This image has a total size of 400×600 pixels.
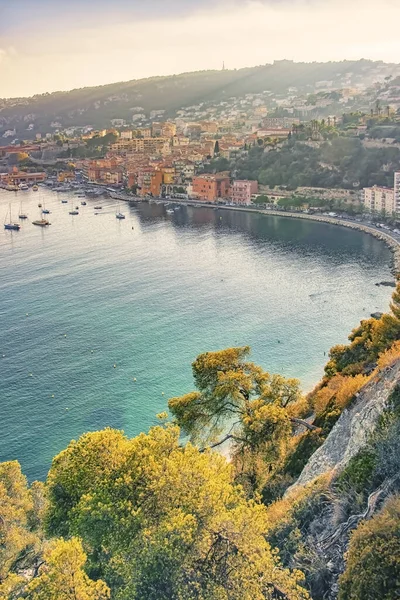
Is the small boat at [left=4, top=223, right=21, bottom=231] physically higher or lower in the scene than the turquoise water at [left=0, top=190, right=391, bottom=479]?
higher

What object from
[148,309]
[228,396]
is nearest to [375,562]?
[228,396]

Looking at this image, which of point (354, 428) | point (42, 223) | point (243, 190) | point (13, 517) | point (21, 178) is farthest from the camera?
point (21, 178)

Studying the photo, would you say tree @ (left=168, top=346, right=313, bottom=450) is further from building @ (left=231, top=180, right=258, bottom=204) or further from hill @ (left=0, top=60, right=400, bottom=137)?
hill @ (left=0, top=60, right=400, bottom=137)

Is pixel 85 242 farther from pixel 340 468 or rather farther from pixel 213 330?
pixel 340 468

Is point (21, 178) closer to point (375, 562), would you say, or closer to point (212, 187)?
point (212, 187)

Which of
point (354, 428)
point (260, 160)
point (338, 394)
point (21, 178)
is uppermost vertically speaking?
point (260, 160)

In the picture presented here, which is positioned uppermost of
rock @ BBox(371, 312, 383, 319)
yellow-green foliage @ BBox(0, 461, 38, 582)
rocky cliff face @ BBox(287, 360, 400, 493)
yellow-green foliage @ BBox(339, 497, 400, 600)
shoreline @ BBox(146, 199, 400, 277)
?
yellow-green foliage @ BBox(339, 497, 400, 600)

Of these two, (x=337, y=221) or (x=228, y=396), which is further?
(x=337, y=221)

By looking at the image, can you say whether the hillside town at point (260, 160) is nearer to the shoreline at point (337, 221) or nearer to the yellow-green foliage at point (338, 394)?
the shoreline at point (337, 221)

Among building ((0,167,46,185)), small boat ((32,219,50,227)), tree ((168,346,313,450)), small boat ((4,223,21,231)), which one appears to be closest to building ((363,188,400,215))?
small boat ((32,219,50,227))
